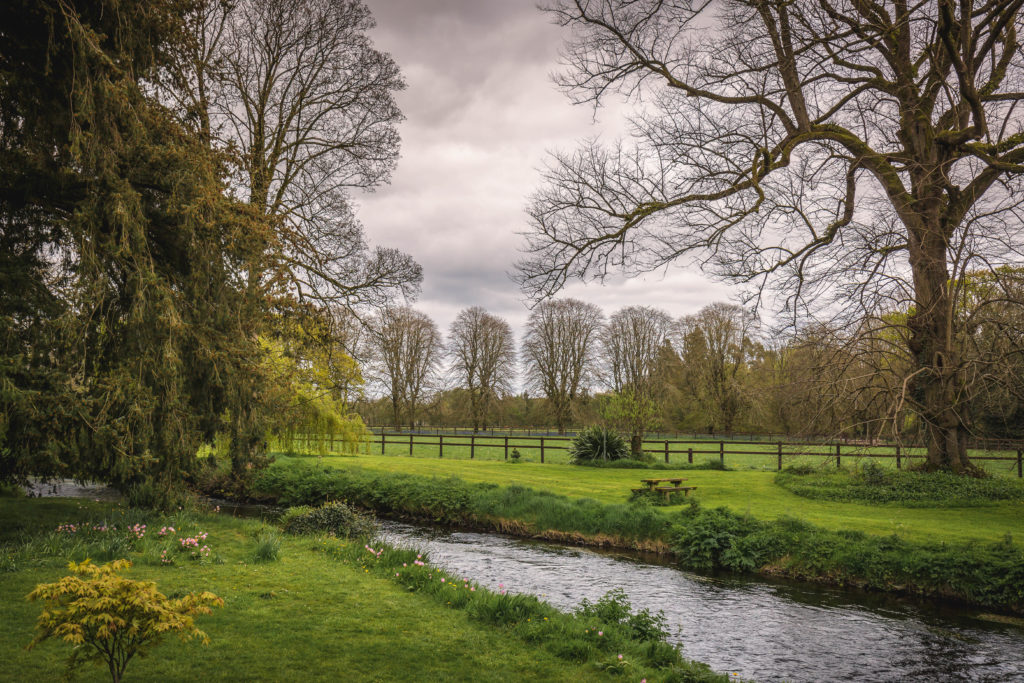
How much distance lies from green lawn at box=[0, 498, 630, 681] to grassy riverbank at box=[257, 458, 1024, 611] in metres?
7.13

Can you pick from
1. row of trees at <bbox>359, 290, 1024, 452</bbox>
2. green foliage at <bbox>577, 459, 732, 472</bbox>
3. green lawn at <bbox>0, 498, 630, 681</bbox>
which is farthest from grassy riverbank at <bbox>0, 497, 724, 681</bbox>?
row of trees at <bbox>359, 290, 1024, 452</bbox>

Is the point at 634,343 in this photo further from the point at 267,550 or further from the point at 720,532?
the point at 267,550

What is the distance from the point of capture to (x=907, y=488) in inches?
610

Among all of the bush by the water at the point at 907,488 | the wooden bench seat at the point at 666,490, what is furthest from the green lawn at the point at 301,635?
the bush by the water at the point at 907,488

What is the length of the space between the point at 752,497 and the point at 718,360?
3429cm

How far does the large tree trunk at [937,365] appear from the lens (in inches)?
484

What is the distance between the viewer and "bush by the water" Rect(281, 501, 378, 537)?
12508 mm

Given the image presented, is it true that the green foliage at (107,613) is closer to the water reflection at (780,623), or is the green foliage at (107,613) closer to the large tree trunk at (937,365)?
the water reflection at (780,623)

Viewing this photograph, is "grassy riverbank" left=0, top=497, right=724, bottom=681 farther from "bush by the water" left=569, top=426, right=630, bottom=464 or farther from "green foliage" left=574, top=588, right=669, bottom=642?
"bush by the water" left=569, top=426, right=630, bottom=464

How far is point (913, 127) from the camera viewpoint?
1423cm

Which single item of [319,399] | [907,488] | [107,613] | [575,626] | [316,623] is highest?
[319,399]

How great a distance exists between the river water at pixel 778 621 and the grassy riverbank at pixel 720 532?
527 millimetres

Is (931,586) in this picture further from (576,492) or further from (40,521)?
(40,521)

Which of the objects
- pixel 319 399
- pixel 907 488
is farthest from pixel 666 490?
pixel 319 399
